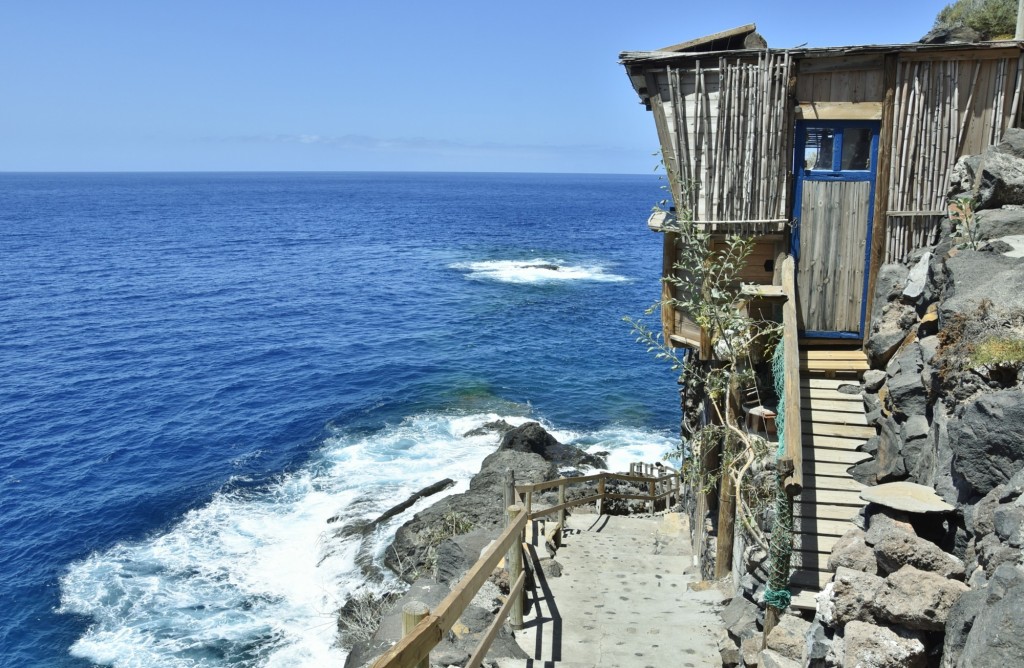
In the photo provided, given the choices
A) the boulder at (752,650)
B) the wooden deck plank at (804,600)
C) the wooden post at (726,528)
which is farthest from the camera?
the wooden post at (726,528)

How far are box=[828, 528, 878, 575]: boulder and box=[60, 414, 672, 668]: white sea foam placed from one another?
1244 cm

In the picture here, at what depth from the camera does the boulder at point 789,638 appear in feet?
27.4

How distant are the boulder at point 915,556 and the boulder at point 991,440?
72 cm

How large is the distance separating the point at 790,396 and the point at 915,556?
3421mm

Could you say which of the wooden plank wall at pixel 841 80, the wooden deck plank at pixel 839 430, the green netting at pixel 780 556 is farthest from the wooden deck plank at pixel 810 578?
the wooden plank wall at pixel 841 80

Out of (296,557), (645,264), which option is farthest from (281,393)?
(645,264)

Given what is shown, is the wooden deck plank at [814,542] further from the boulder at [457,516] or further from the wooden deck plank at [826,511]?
the boulder at [457,516]

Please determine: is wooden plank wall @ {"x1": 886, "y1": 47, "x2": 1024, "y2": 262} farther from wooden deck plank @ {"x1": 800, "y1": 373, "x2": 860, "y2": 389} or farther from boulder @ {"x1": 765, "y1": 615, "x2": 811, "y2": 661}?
boulder @ {"x1": 765, "y1": 615, "x2": 811, "y2": 661}

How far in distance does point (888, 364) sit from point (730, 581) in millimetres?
3890

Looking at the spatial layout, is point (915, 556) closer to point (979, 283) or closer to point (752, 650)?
point (752, 650)

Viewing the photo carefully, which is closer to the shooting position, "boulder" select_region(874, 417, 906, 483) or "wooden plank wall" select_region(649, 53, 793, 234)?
"boulder" select_region(874, 417, 906, 483)

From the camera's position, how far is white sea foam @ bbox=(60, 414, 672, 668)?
18.7 m

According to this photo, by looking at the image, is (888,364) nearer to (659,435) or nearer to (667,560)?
(667,560)

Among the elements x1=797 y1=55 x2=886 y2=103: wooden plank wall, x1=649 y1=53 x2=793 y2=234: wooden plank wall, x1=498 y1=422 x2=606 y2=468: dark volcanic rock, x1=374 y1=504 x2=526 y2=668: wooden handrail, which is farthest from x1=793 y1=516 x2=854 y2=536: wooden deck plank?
x1=498 y1=422 x2=606 y2=468: dark volcanic rock
